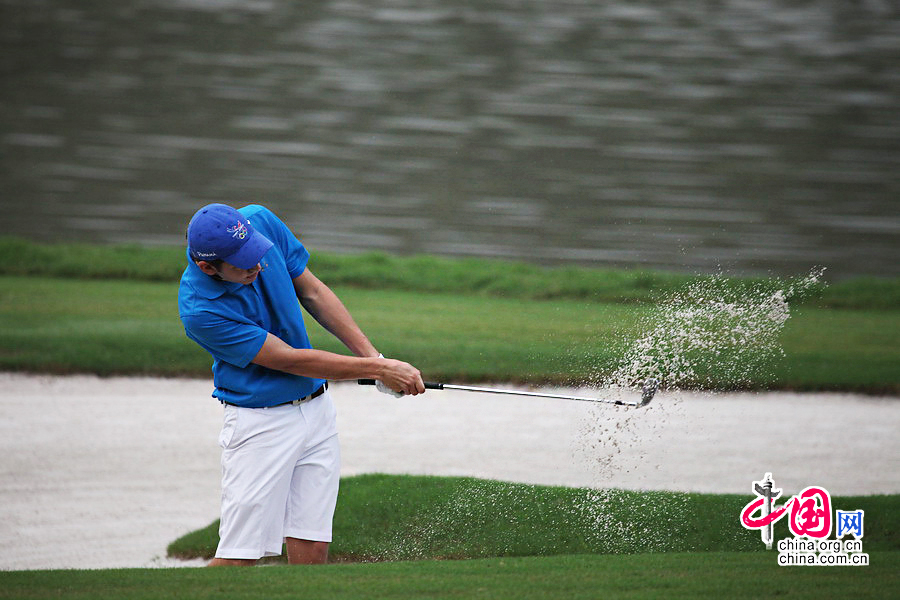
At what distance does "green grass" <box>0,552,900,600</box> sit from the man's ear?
2.63 feet

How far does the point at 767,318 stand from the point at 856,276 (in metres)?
→ 2.63

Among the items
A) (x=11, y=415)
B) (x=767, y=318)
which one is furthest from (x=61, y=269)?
(x=767, y=318)

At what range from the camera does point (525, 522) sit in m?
3.99

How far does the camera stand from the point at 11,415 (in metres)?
5.52

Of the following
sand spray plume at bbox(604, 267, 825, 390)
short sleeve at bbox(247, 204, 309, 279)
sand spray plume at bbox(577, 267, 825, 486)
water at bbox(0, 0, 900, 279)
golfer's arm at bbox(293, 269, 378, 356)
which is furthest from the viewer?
water at bbox(0, 0, 900, 279)

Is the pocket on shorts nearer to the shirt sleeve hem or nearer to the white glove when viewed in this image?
the shirt sleeve hem

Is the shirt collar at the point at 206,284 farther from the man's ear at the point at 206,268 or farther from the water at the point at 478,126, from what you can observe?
the water at the point at 478,126

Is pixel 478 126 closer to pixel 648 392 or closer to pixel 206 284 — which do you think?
pixel 648 392

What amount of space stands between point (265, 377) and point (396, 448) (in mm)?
2497

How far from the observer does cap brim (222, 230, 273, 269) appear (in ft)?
8.50

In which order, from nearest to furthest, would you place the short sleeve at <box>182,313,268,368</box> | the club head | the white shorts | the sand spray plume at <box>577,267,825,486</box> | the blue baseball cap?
the blue baseball cap < the short sleeve at <box>182,313,268,368</box> < the white shorts < the club head < the sand spray plume at <box>577,267,825,486</box>

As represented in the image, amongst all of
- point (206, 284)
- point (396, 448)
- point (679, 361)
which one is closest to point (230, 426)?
point (206, 284)

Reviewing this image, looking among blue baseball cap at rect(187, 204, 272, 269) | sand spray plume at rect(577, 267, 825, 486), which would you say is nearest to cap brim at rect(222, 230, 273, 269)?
blue baseball cap at rect(187, 204, 272, 269)

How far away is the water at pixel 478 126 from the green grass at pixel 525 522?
220 inches
